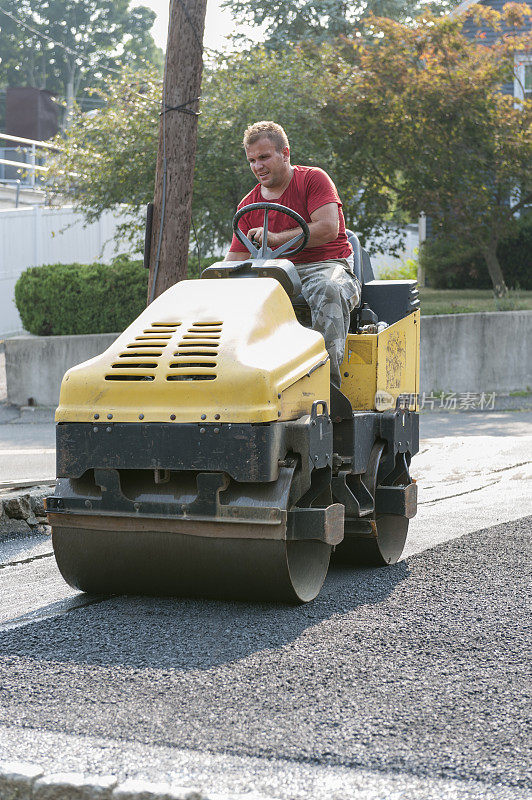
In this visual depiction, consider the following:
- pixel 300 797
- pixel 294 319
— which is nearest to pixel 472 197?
pixel 294 319

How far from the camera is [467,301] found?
20.1 m

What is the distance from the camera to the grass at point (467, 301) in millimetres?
18047

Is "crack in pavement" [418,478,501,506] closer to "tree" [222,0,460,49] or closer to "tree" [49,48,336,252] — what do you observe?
"tree" [49,48,336,252]

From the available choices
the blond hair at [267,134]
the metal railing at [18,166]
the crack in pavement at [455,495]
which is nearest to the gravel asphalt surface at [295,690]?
the blond hair at [267,134]

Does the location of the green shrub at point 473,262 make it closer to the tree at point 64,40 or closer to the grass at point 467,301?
the grass at point 467,301

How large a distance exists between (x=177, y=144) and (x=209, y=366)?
4.75m

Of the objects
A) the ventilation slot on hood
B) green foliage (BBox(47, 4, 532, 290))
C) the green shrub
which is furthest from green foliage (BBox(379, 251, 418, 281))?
the ventilation slot on hood

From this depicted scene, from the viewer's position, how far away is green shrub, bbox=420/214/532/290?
73.5 feet

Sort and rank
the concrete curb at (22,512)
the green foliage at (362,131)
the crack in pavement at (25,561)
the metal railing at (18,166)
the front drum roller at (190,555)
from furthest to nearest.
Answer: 1. the metal railing at (18,166)
2. the green foliage at (362,131)
3. the concrete curb at (22,512)
4. the crack in pavement at (25,561)
5. the front drum roller at (190,555)

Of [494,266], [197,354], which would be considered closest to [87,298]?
[494,266]

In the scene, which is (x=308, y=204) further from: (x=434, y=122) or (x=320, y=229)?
(x=434, y=122)

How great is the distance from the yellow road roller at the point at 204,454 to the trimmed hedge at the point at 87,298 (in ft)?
38.2

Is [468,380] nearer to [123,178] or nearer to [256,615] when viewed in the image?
[123,178]

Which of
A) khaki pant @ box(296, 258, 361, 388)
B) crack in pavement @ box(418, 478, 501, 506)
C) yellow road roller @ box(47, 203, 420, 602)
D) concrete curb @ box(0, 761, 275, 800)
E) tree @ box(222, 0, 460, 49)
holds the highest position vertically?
tree @ box(222, 0, 460, 49)
